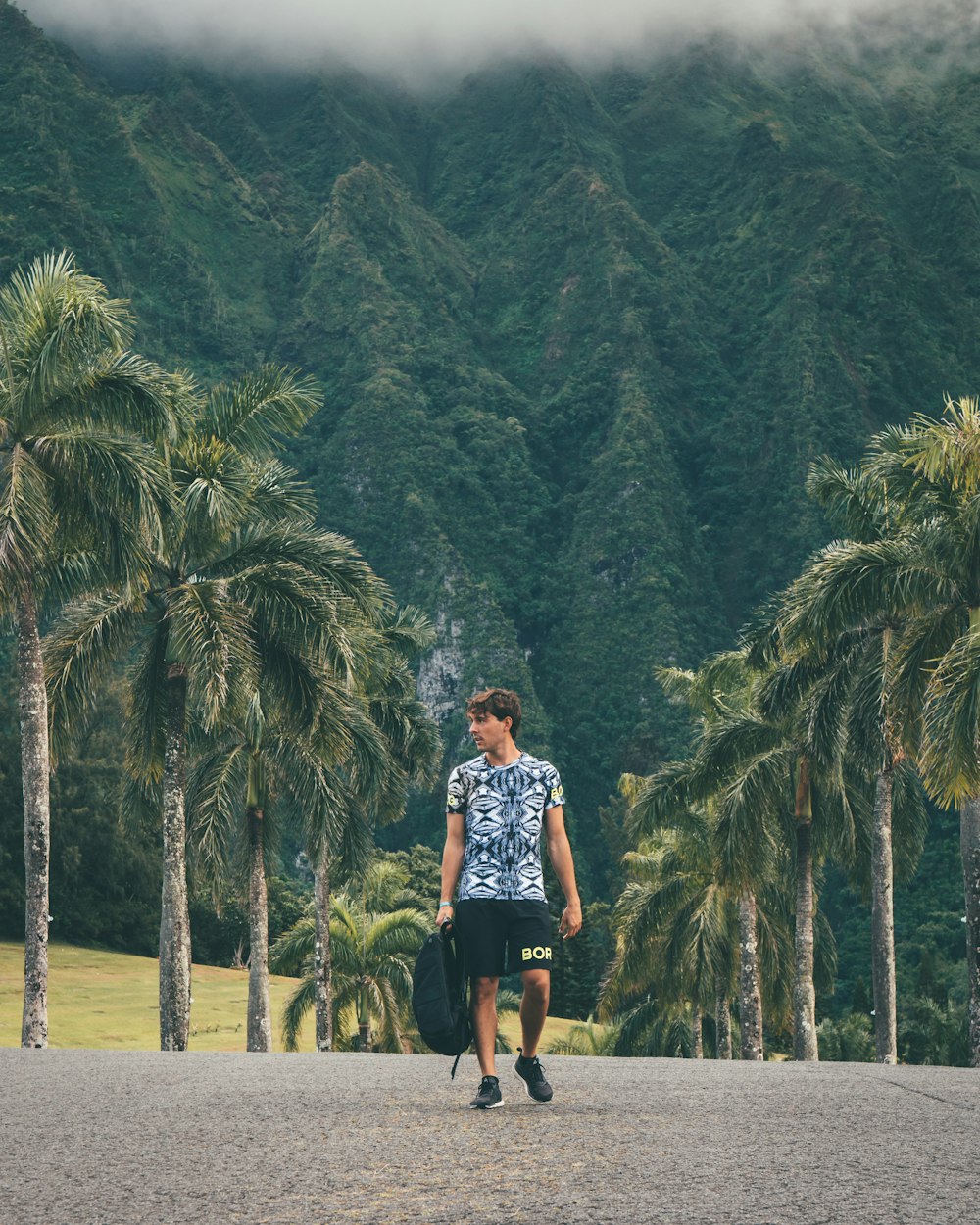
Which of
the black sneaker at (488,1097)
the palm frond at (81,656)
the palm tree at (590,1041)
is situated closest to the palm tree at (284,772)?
the palm frond at (81,656)

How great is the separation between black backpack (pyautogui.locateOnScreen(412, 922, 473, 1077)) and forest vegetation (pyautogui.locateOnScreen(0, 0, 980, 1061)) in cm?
1010

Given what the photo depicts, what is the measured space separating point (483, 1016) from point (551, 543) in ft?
527

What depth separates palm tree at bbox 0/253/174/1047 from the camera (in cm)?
1920

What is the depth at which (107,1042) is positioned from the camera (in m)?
42.7

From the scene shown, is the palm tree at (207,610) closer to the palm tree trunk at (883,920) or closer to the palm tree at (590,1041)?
the palm tree trunk at (883,920)

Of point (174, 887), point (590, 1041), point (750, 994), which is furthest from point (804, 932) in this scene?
point (590, 1041)

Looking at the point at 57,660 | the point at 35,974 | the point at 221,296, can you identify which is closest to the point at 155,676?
the point at 57,660

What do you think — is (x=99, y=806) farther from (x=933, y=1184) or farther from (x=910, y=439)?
(x=933, y=1184)

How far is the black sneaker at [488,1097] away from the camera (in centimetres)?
716

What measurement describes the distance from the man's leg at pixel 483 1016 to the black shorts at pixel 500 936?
0.07m

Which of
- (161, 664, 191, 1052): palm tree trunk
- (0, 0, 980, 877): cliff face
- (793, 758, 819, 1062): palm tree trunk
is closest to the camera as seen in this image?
(161, 664, 191, 1052): palm tree trunk

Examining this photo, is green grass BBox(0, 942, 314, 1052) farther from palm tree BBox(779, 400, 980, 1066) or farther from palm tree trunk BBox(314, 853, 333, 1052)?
palm tree BBox(779, 400, 980, 1066)

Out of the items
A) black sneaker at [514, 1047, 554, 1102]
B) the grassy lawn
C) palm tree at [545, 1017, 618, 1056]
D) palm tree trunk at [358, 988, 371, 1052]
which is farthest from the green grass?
black sneaker at [514, 1047, 554, 1102]

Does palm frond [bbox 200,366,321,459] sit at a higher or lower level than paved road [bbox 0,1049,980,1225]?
higher
